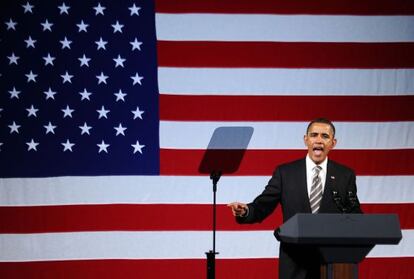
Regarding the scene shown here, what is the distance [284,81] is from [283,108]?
0.18m

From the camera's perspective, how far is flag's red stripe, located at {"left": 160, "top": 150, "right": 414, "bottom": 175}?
144 inches

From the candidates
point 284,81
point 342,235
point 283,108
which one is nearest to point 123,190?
point 283,108

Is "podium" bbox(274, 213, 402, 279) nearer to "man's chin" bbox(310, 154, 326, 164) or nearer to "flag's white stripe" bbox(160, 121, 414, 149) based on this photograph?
"man's chin" bbox(310, 154, 326, 164)

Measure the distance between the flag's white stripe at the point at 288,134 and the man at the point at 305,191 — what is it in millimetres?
1070

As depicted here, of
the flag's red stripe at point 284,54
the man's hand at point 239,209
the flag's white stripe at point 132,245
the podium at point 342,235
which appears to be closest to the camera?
the podium at point 342,235

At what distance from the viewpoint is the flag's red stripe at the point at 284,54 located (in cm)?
371

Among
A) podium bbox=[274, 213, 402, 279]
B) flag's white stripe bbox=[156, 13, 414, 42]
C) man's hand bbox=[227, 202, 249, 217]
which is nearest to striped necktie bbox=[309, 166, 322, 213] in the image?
man's hand bbox=[227, 202, 249, 217]

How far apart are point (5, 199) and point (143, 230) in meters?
0.92

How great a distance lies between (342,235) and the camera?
179 centimetres

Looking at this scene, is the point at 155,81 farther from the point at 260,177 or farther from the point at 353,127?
the point at 353,127

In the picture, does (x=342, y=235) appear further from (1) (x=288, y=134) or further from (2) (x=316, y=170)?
(1) (x=288, y=134)

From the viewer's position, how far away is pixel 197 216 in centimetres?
364

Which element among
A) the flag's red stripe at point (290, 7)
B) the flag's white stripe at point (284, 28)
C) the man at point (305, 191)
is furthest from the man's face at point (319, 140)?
the flag's red stripe at point (290, 7)

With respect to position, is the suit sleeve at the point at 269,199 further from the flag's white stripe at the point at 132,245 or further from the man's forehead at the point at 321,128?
the flag's white stripe at the point at 132,245
